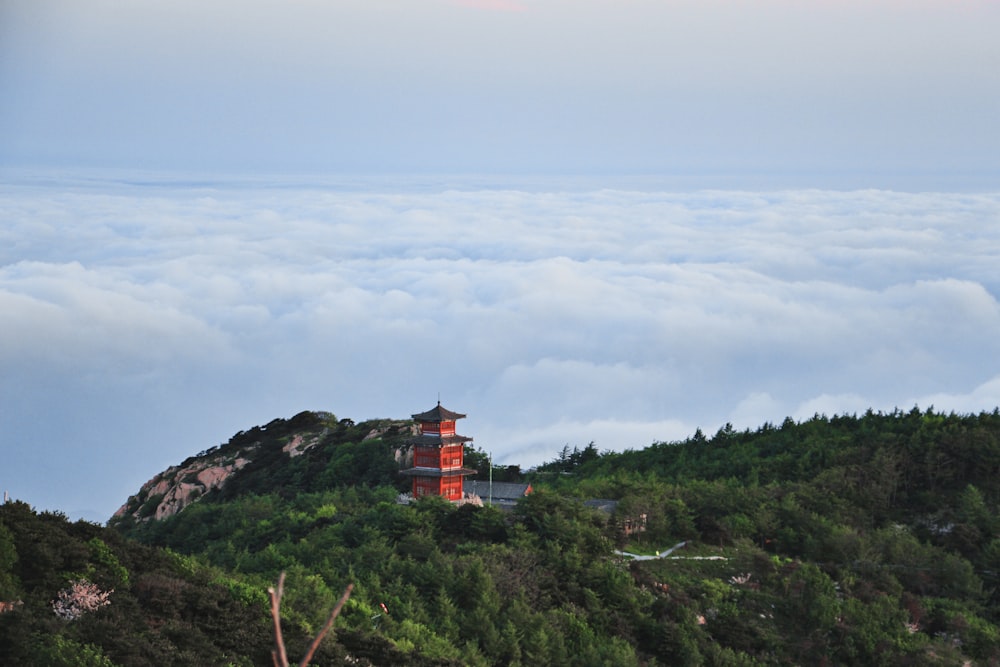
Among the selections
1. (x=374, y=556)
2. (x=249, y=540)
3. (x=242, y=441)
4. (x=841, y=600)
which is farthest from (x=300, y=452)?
(x=841, y=600)

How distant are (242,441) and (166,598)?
67411mm

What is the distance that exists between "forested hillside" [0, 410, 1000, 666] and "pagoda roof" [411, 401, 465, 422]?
5.21m

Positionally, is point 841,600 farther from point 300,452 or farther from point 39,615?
point 300,452

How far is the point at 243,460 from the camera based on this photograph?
306 feet

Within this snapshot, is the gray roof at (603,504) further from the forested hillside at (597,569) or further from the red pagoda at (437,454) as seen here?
the red pagoda at (437,454)

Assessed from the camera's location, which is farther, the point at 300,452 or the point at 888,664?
the point at 300,452

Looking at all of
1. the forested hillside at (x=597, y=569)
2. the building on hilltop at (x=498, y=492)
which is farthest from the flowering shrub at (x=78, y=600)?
the building on hilltop at (x=498, y=492)

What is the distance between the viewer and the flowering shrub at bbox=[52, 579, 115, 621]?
3222 cm

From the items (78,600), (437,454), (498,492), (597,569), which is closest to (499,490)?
(498,492)

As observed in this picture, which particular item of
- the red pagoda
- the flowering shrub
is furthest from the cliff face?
the flowering shrub

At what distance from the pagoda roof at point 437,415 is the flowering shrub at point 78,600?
28677 millimetres

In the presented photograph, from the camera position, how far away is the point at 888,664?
150 ft

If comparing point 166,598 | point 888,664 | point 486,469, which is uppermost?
point 486,469

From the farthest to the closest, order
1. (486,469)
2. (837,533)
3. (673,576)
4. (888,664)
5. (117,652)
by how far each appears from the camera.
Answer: (486,469), (837,533), (673,576), (888,664), (117,652)
